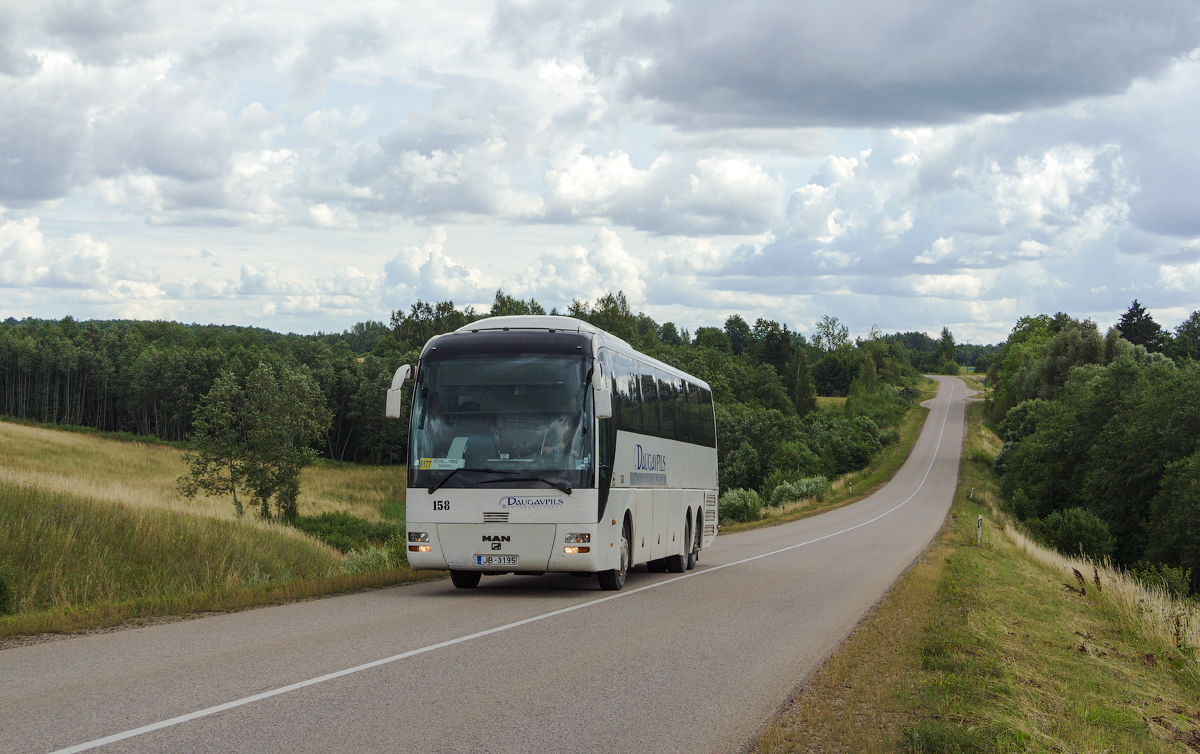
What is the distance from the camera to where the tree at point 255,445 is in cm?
4981

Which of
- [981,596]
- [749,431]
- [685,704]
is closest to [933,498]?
[749,431]

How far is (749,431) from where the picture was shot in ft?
293

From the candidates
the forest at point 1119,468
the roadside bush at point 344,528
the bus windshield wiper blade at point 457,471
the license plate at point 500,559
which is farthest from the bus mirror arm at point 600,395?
the roadside bush at point 344,528

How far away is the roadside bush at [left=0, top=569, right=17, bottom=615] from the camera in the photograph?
11.3 m

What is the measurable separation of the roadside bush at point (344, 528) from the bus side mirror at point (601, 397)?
29386 millimetres

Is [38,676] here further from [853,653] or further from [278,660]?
[853,653]

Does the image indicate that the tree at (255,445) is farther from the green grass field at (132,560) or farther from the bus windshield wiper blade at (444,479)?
the bus windshield wiper blade at (444,479)

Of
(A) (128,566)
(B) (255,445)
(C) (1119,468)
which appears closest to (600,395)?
(A) (128,566)

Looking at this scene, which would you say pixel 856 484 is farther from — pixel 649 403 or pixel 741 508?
pixel 649 403

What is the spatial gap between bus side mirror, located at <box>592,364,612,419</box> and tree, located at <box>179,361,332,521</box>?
1542 inches

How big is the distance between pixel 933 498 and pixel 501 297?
6540 centimetres

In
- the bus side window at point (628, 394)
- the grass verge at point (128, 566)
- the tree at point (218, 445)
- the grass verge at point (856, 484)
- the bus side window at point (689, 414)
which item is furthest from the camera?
the tree at point (218, 445)

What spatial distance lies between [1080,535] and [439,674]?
45011 mm

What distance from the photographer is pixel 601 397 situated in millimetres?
13852
